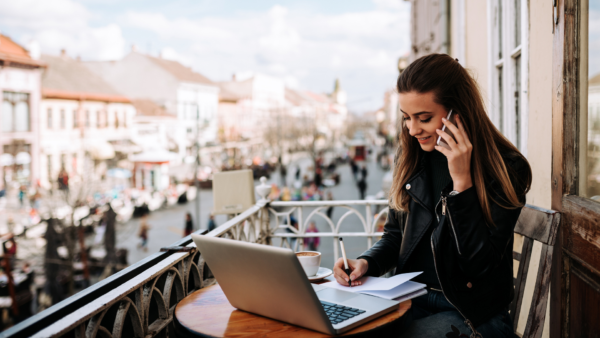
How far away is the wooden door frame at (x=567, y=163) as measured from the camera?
218cm

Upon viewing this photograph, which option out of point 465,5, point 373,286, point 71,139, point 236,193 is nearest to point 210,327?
point 373,286

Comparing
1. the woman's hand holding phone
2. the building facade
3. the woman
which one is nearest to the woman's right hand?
the woman

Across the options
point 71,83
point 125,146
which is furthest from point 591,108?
point 125,146

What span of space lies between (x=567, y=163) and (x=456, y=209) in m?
0.84

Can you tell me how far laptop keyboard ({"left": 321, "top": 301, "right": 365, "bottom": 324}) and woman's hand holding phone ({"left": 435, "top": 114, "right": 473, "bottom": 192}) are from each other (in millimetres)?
623

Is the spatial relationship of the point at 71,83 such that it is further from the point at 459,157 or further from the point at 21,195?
the point at 459,157

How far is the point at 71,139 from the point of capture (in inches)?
1448

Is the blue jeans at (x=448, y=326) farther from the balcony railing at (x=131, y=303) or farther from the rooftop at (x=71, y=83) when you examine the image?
the rooftop at (x=71, y=83)

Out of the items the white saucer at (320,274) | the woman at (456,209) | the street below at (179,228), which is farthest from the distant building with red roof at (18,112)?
the woman at (456,209)

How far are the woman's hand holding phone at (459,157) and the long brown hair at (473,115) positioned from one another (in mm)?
70

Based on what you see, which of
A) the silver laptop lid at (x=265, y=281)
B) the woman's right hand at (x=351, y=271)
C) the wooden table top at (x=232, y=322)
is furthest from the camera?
the woman's right hand at (x=351, y=271)

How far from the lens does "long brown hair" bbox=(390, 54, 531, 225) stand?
1892 mm

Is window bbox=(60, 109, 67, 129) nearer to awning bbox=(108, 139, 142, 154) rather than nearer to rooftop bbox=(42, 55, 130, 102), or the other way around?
rooftop bbox=(42, 55, 130, 102)

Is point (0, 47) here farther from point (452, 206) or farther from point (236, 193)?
point (452, 206)
